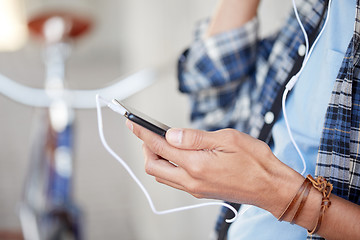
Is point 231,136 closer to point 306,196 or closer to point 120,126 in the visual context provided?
point 306,196

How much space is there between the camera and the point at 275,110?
627 millimetres

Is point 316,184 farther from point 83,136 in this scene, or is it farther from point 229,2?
point 83,136

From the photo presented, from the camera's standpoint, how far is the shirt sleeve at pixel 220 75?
0.81 meters

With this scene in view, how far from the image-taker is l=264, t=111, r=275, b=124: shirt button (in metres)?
0.63

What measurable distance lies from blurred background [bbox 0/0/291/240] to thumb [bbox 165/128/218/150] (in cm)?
69

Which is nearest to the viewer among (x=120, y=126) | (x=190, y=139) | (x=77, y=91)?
(x=190, y=139)

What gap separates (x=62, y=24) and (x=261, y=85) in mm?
1106

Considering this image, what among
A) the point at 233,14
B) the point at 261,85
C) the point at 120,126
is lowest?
the point at 120,126

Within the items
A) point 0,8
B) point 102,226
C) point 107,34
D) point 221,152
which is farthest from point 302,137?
point 107,34

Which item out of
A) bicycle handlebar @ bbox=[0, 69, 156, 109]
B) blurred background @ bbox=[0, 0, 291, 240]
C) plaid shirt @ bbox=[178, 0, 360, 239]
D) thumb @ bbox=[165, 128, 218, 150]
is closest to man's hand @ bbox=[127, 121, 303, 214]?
thumb @ bbox=[165, 128, 218, 150]

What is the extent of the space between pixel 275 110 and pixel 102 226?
1862 millimetres

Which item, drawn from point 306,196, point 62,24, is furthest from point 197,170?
point 62,24

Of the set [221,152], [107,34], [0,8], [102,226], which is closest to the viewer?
[221,152]

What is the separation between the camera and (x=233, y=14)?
79 cm
